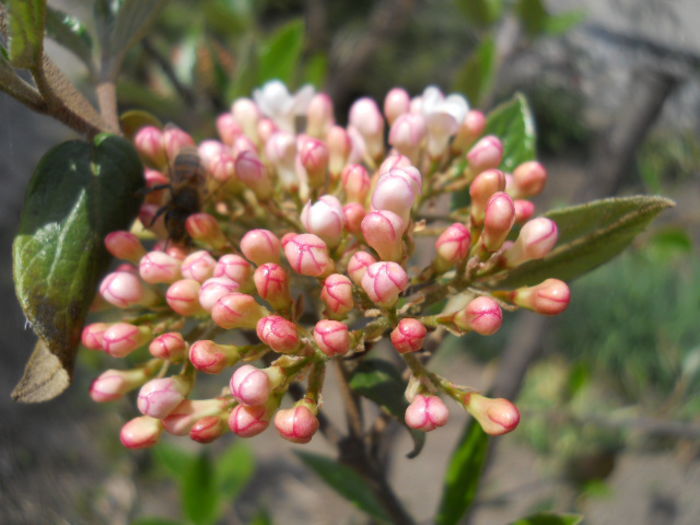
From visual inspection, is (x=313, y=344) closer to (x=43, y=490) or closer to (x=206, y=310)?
(x=206, y=310)

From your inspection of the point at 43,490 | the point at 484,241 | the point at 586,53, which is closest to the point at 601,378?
the point at 586,53

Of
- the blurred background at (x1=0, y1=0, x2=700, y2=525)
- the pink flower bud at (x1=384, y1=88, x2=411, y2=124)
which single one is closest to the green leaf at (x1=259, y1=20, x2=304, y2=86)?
the blurred background at (x1=0, y1=0, x2=700, y2=525)

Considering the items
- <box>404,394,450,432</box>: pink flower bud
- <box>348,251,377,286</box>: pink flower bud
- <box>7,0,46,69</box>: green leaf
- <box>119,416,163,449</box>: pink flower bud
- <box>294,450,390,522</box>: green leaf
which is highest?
<box>7,0,46,69</box>: green leaf

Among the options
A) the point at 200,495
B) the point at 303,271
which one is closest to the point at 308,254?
the point at 303,271

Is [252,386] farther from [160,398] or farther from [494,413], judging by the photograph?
[494,413]

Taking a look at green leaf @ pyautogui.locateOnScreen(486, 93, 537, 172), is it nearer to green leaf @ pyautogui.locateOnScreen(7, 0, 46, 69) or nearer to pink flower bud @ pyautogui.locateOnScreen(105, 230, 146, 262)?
pink flower bud @ pyautogui.locateOnScreen(105, 230, 146, 262)

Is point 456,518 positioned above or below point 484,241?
below

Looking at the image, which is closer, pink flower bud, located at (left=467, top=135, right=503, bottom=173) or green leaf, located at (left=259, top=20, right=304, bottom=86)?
pink flower bud, located at (left=467, top=135, right=503, bottom=173)

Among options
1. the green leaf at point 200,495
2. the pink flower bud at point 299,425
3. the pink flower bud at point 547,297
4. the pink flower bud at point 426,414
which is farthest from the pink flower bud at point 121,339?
the green leaf at point 200,495
